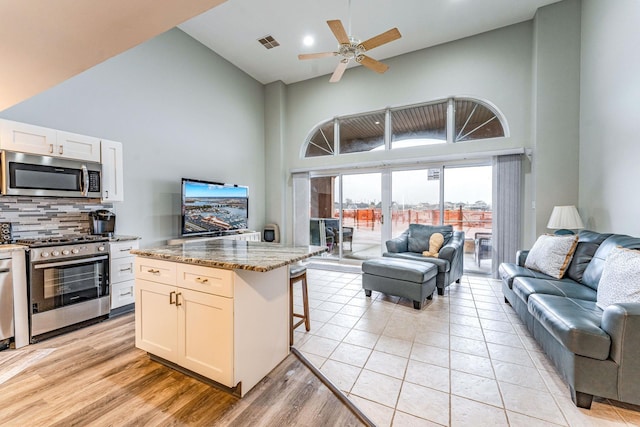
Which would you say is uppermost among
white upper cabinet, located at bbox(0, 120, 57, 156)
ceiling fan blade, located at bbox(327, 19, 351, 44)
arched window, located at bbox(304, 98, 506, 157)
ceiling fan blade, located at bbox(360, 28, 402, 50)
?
ceiling fan blade, located at bbox(327, 19, 351, 44)

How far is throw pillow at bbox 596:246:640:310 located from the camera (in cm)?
179

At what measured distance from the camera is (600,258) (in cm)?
252

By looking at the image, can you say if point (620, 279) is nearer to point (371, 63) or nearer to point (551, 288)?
point (551, 288)

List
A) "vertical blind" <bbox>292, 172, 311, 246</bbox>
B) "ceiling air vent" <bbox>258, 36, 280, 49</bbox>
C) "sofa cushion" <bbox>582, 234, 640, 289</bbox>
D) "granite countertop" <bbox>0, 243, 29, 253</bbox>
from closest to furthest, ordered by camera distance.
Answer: "granite countertop" <bbox>0, 243, 29, 253</bbox>, "sofa cushion" <bbox>582, 234, 640, 289</bbox>, "ceiling air vent" <bbox>258, 36, 280, 49</bbox>, "vertical blind" <bbox>292, 172, 311, 246</bbox>

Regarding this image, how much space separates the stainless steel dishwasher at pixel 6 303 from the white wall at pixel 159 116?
128 cm

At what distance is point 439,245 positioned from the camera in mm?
4262

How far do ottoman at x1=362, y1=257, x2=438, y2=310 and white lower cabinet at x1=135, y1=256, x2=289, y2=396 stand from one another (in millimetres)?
1671

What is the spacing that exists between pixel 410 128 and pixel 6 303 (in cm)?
579

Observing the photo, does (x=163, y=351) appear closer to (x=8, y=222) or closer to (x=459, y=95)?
(x=8, y=222)

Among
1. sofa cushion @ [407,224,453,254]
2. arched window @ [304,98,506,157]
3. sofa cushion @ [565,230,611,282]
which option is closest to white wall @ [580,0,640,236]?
sofa cushion @ [565,230,611,282]

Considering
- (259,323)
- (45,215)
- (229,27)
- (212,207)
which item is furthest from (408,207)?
(45,215)

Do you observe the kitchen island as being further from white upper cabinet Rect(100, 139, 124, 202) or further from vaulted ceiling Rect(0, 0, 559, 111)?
white upper cabinet Rect(100, 139, 124, 202)

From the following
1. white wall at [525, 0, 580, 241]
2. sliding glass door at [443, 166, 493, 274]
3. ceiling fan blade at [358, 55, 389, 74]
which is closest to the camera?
ceiling fan blade at [358, 55, 389, 74]

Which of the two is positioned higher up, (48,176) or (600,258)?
(48,176)
